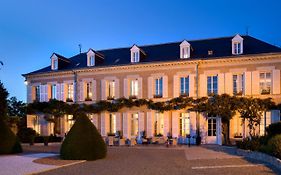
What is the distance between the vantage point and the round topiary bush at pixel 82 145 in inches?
529

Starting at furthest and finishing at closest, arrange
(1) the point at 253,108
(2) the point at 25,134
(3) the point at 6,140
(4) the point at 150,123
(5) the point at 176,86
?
(2) the point at 25,134, (4) the point at 150,123, (5) the point at 176,86, (1) the point at 253,108, (3) the point at 6,140

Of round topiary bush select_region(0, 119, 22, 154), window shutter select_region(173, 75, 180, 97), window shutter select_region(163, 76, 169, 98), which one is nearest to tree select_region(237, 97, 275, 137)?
window shutter select_region(173, 75, 180, 97)

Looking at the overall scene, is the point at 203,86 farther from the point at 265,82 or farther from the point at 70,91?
the point at 70,91

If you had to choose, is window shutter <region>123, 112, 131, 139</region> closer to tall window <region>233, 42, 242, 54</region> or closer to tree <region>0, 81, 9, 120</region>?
tree <region>0, 81, 9, 120</region>

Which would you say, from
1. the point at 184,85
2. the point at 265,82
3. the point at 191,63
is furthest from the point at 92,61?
the point at 265,82

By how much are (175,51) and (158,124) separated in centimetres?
531

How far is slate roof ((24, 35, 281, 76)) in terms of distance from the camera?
2248 cm

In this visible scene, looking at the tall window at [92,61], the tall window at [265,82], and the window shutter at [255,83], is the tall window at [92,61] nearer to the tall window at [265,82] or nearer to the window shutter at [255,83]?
the window shutter at [255,83]

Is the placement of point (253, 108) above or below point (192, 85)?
below

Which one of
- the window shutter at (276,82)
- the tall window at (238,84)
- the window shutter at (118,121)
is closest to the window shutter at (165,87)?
the window shutter at (118,121)

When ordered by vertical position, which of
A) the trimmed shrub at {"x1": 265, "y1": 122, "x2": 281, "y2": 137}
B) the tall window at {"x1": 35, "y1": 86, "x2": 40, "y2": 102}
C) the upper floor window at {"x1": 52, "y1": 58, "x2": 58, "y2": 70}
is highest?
the upper floor window at {"x1": 52, "y1": 58, "x2": 58, "y2": 70}

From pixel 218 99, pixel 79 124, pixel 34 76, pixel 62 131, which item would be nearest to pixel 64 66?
pixel 34 76

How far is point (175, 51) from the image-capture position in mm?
24984

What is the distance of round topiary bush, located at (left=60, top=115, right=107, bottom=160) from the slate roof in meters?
11.3
